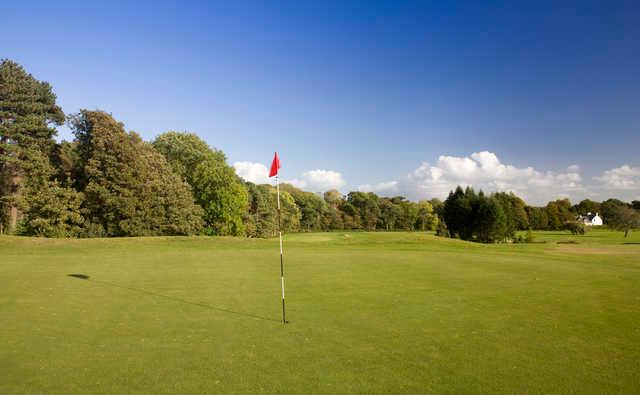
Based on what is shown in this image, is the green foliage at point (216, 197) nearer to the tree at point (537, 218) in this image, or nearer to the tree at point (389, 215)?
the tree at point (389, 215)

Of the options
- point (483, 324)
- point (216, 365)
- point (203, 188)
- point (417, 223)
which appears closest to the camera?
point (216, 365)

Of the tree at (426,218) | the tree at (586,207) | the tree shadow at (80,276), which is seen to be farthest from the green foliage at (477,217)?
the tree at (586,207)

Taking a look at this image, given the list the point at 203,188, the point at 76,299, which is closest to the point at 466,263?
the point at 76,299

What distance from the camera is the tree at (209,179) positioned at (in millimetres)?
50781

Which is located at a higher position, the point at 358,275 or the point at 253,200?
the point at 253,200

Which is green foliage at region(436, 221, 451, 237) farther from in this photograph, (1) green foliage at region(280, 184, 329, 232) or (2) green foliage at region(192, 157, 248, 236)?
(1) green foliage at region(280, 184, 329, 232)

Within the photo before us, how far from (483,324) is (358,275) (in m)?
7.06

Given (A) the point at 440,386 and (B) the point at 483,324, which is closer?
(A) the point at 440,386

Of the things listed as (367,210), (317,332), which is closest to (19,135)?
(317,332)

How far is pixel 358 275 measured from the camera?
15.1 metres

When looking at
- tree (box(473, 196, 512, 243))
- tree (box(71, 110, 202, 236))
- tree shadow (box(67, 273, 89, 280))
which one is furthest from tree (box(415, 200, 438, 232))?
tree shadow (box(67, 273, 89, 280))

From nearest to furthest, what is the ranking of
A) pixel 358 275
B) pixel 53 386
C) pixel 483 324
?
pixel 53 386 < pixel 483 324 < pixel 358 275

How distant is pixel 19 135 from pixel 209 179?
68.0ft

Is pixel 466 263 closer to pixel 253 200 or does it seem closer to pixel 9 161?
pixel 9 161
